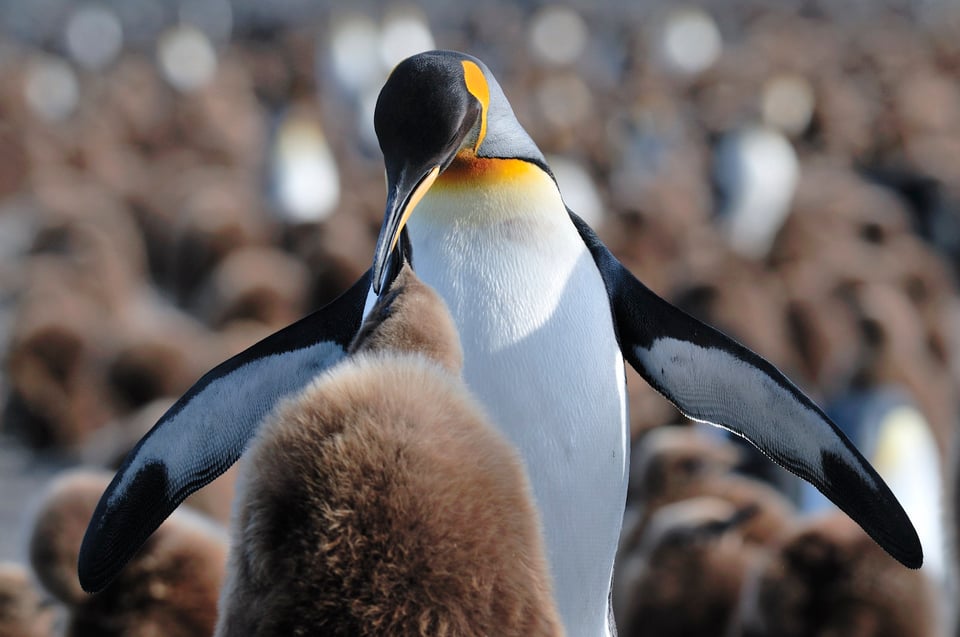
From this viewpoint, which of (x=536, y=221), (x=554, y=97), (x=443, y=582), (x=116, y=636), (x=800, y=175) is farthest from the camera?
(x=554, y=97)

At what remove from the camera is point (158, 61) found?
21.2 meters

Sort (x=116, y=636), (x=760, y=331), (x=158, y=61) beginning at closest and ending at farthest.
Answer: (x=116, y=636)
(x=760, y=331)
(x=158, y=61)

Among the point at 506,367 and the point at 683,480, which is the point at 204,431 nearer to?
the point at 506,367

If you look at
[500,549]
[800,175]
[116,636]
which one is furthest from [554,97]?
[500,549]

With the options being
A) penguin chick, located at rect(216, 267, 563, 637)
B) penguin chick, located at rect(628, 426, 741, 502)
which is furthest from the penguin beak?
penguin chick, located at rect(628, 426, 741, 502)

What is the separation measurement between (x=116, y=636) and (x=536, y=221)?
3.59 feet

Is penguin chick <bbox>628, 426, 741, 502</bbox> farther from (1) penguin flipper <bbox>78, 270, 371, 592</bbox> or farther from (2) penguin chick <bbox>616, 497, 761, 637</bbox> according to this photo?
(1) penguin flipper <bbox>78, 270, 371, 592</bbox>

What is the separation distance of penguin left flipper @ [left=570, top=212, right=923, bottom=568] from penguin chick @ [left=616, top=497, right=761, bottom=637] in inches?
36.3

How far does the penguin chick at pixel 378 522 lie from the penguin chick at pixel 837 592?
1.84m

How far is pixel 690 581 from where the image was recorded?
3.12 m

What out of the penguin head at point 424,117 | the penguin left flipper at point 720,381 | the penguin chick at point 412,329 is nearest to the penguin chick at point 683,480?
the penguin left flipper at point 720,381

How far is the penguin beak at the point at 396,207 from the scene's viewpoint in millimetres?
1651

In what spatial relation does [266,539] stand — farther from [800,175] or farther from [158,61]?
[158,61]

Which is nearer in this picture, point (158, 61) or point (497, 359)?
point (497, 359)
